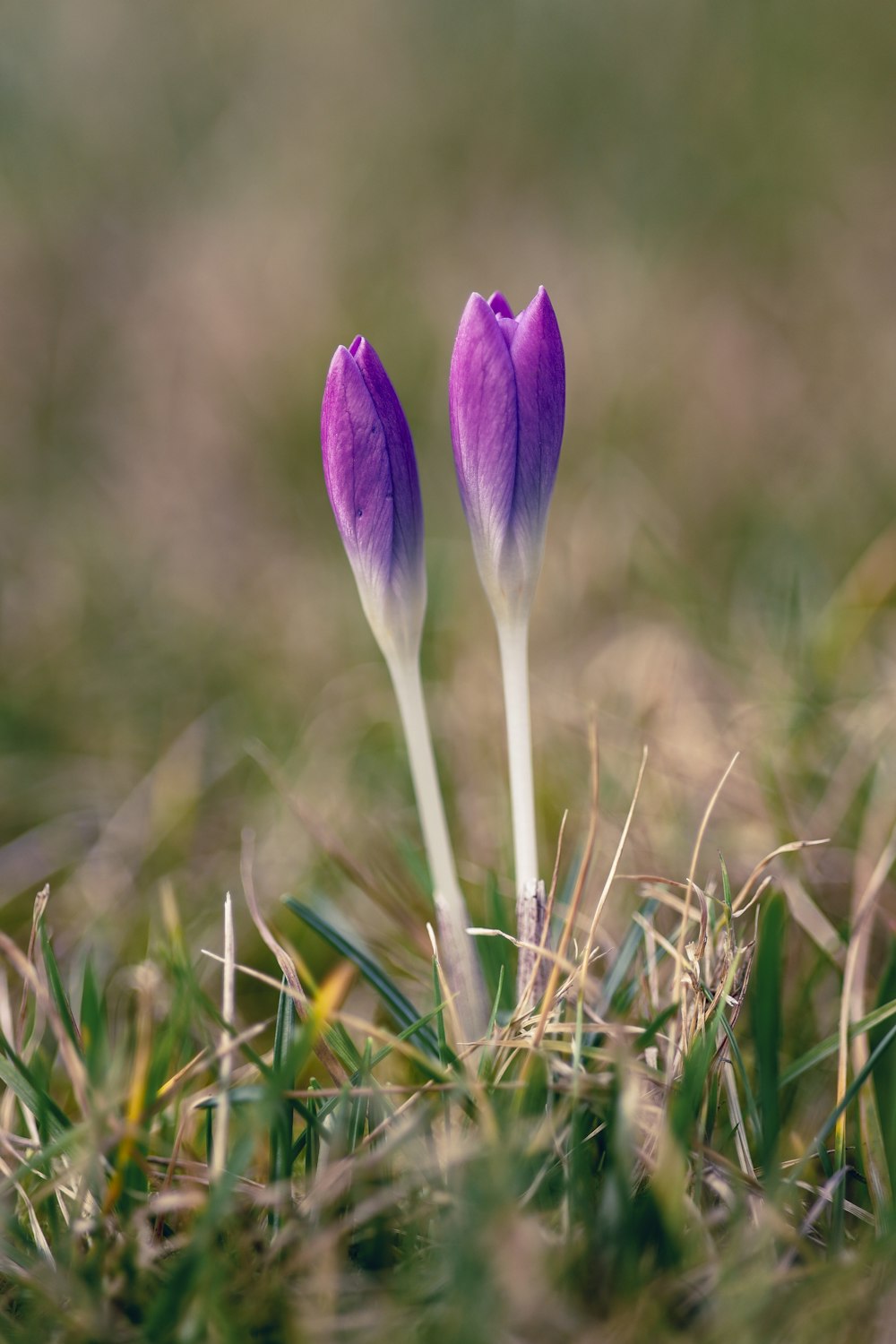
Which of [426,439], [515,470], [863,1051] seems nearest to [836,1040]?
[863,1051]

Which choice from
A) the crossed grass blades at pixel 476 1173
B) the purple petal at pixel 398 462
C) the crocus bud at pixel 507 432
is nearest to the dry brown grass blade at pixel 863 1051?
the crossed grass blades at pixel 476 1173

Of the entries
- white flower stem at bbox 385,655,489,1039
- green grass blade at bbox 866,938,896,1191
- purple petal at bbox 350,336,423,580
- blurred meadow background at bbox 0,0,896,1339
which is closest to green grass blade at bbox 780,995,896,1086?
green grass blade at bbox 866,938,896,1191

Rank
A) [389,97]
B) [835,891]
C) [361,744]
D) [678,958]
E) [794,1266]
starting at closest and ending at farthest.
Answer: [794,1266]
[678,958]
[835,891]
[361,744]
[389,97]

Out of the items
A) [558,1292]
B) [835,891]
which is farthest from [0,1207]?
[835,891]

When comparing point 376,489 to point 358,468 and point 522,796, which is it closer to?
point 358,468

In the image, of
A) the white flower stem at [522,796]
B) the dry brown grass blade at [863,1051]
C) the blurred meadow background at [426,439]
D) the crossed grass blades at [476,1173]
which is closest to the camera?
the crossed grass blades at [476,1173]

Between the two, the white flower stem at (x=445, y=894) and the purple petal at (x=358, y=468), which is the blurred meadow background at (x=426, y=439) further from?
the purple petal at (x=358, y=468)

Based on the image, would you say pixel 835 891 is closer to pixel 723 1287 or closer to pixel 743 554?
pixel 723 1287
